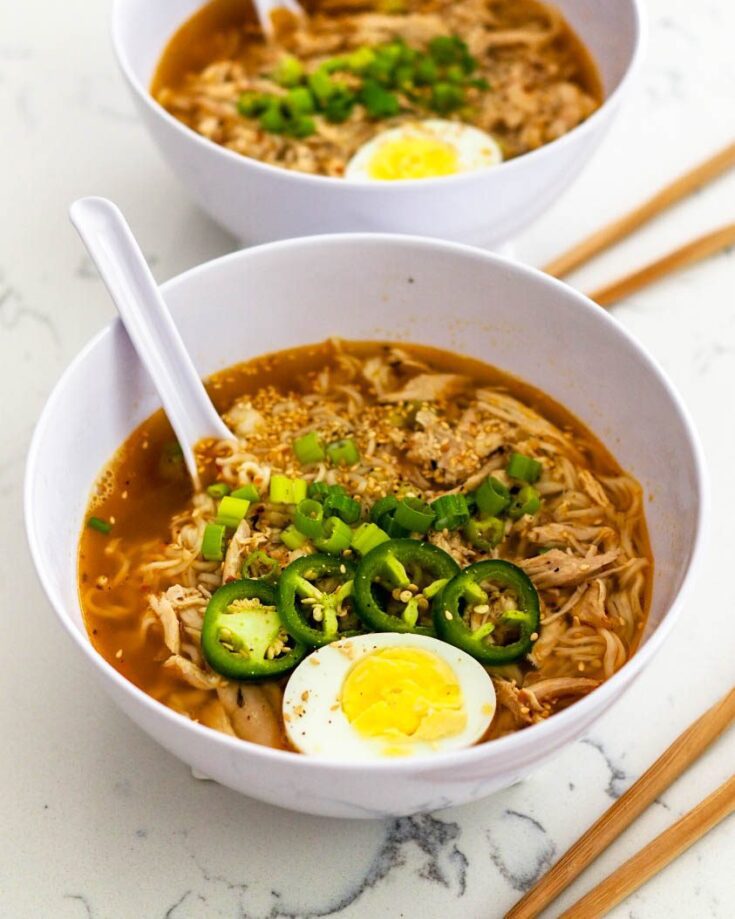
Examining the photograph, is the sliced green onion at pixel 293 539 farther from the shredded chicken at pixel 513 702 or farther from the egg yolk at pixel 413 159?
the egg yolk at pixel 413 159

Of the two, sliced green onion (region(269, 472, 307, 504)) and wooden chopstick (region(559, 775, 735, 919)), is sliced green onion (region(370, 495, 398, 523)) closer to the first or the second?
sliced green onion (region(269, 472, 307, 504))

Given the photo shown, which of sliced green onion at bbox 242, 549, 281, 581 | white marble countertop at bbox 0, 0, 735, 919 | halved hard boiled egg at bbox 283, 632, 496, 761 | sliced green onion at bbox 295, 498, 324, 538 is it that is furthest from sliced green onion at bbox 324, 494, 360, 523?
white marble countertop at bbox 0, 0, 735, 919

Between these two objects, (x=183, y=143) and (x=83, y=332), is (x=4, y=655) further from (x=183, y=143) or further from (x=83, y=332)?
(x=183, y=143)

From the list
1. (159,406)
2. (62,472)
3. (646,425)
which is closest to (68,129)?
(159,406)

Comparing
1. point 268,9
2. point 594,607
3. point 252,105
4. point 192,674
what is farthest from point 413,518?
point 268,9

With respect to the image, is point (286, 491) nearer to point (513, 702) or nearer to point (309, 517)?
point (309, 517)

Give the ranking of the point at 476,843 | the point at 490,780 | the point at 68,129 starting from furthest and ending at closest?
the point at 68,129
the point at 476,843
the point at 490,780
